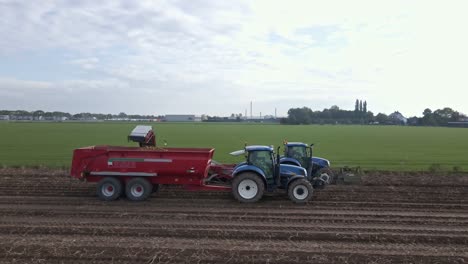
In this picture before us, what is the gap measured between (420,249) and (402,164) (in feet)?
56.7

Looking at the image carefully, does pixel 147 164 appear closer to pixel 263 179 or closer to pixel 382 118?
pixel 263 179

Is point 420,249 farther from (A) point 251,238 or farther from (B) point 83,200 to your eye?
(B) point 83,200

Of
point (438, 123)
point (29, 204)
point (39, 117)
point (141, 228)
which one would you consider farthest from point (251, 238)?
point (39, 117)

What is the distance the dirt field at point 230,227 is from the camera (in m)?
7.77

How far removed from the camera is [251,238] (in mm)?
8828

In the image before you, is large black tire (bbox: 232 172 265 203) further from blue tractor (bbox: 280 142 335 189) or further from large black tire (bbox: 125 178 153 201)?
large black tire (bbox: 125 178 153 201)

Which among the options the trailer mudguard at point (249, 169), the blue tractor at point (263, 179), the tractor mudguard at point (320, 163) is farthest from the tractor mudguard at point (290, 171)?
the tractor mudguard at point (320, 163)

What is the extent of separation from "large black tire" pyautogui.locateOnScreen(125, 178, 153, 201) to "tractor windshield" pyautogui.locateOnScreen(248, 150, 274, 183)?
3243 millimetres

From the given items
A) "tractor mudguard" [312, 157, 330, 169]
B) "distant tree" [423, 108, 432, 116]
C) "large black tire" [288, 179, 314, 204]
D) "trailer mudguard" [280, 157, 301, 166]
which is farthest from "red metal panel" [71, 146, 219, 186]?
"distant tree" [423, 108, 432, 116]

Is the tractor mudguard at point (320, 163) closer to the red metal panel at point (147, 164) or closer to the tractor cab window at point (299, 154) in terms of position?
the tractor cab window at point (299, 154)

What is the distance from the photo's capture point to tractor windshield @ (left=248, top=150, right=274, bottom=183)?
12680 mm

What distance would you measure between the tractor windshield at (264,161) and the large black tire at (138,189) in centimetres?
324

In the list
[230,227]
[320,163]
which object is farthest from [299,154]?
[230,227]

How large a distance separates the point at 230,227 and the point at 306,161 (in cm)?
604
